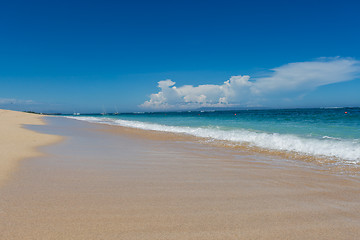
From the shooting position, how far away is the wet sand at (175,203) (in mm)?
2457

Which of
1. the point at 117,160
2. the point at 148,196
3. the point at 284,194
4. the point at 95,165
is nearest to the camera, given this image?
the point at 148,196

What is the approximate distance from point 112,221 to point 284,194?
2.80m

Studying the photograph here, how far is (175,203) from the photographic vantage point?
322 centimetres

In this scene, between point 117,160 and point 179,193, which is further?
point 117,160

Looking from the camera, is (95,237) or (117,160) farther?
(117,160)

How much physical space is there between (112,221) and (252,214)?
1.78m

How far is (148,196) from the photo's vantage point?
348 cm

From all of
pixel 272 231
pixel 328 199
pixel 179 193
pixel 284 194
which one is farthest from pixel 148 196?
pixel 328 199

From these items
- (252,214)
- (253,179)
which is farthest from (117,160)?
(252,214)

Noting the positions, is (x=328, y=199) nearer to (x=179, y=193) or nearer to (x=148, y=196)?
(x=179, y=193)

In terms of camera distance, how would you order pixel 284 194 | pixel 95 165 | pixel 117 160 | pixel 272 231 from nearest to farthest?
1. pixel 272 231
2. pixel 284 194
3. pixel 95 165
4. pixel 117 160

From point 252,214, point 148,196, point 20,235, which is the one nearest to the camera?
point 20,235

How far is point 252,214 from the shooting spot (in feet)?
9.53

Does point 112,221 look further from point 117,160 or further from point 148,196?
point 117,160
